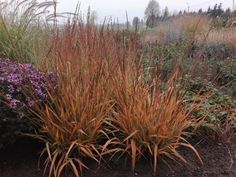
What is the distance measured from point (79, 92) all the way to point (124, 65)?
1.64ft

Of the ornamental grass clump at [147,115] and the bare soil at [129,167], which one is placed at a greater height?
the ornamental grass clump at [147,115]

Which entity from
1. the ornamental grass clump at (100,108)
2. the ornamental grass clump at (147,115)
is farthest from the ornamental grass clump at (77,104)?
the ornamental grass clump at (147,115)

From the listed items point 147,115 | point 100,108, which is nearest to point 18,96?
point 100,108

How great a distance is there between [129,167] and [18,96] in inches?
47.8

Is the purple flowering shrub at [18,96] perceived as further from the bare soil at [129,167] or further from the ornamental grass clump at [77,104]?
the bare soil at [129,167]

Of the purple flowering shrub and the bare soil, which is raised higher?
the purple flowering shrub

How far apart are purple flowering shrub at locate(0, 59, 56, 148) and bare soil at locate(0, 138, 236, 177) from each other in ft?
0.85

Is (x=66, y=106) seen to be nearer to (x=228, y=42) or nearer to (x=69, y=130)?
(x=69, y=130)

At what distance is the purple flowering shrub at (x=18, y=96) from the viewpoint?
2.91 metres

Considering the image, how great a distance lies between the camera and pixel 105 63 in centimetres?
325

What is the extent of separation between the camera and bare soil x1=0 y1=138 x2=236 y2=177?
299 cm

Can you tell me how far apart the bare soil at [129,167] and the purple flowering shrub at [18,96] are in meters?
0.26

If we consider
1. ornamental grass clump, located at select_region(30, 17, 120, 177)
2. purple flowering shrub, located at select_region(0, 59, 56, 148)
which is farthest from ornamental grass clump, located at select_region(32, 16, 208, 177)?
purple flowering shrub, located at select_region(0, 59, 56, 148)

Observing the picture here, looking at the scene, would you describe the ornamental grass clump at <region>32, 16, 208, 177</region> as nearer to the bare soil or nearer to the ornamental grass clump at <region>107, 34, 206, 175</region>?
the ornamental grass clump at <region>107, 34, 206, 175</region>
